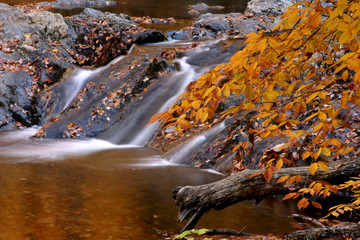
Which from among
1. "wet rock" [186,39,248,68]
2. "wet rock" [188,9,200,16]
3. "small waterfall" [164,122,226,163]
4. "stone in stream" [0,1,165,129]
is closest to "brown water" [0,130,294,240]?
"small waterfall" [164,122,226,163]

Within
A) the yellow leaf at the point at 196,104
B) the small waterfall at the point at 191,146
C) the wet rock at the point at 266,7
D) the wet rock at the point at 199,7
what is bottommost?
the small waterfall at the point at 191,146

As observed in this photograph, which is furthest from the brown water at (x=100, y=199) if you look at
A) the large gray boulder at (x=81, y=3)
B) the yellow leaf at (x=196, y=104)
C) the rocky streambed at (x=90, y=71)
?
the large gray boulder at (x=81, y=3)

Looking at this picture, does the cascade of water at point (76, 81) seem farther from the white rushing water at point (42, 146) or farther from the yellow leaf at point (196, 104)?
the yellow leaf at point (196, 104)

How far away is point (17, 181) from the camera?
6.06 m

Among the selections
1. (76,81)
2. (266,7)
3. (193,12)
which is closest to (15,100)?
(76,81)

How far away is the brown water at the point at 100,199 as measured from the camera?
4277 mm

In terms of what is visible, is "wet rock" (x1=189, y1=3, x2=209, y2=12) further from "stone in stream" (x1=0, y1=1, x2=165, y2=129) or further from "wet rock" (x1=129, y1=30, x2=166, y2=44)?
"wet rock" (x1=129, y1=30, x2=166, y2=44)

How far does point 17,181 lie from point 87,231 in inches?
94.6

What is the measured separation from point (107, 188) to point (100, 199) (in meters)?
0.54

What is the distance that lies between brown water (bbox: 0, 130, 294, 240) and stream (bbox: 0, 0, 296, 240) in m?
0.01

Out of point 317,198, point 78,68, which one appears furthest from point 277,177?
point 78,68

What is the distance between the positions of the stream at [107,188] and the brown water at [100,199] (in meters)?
0.01

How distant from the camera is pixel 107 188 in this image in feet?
19.2

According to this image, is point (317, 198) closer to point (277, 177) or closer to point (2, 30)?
point (277, 177)
